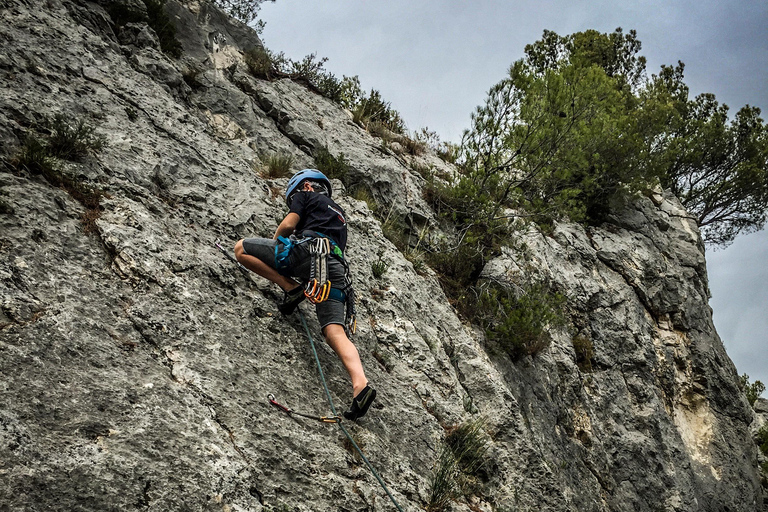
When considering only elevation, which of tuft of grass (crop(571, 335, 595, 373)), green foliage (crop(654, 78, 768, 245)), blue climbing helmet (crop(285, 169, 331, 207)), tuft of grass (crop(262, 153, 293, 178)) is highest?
green foliage (crop(654, 78, 768, 245))

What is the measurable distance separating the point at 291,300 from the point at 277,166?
3402 mm

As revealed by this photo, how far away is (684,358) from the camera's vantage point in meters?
11.5

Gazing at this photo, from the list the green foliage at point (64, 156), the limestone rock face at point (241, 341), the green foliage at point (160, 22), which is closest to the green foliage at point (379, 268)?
the limestone rock face at point (241, 341)

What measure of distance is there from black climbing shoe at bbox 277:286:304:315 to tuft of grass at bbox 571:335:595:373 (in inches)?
247

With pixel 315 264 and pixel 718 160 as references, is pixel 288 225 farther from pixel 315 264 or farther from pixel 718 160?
pixel 718 160

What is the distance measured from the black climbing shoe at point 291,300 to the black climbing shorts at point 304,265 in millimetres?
139

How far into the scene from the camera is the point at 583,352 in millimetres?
9617

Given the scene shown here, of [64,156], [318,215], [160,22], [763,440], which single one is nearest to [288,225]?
[318,215]

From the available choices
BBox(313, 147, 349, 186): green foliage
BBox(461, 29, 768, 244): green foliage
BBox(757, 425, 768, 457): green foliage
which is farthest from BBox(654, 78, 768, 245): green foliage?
BBox(313, 147, 349, 186): green foliage

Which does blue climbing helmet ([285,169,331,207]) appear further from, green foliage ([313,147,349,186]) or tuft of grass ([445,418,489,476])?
green foliage ([313,147,349,186])

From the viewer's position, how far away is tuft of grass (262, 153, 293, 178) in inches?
307

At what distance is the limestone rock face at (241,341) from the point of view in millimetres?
3211

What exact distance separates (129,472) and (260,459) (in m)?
0.90

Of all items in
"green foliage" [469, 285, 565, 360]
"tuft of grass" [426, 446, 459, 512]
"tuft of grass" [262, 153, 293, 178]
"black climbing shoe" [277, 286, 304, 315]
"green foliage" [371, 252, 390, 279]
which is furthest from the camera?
"green foliage" [469, 285, 565, 360]
